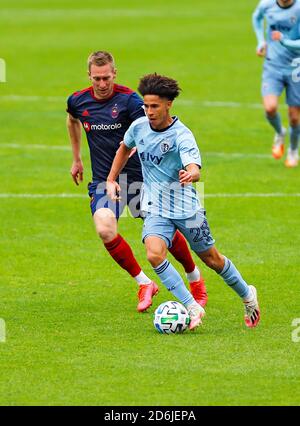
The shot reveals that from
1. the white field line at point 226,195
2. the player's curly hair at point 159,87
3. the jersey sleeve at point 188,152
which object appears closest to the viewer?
the jersey sleeve at point 188,152

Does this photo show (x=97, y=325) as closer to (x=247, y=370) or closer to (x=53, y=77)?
(x=247, y=370)

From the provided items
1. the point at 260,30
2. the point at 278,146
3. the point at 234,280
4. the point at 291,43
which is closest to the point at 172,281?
the point at 234,280

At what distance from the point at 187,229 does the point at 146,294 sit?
4.17 ft

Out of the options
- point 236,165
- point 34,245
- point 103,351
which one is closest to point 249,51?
point 236,165

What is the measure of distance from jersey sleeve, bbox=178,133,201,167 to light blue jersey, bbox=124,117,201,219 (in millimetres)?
77

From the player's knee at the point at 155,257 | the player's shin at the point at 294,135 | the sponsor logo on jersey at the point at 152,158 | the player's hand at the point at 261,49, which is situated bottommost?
the player's shin at the point at 294,135

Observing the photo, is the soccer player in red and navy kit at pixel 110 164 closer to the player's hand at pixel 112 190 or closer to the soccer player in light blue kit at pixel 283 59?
the player's hand at pixel 112 190

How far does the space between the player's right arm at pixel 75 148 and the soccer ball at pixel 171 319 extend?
2202 mm

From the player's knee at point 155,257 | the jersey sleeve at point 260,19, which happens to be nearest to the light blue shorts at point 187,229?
the player's knee at point 155,257

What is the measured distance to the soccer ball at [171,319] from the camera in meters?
9.93

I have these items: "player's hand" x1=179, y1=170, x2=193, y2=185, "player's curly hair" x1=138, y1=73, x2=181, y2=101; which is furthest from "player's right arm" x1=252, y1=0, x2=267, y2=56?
"player's hand" x1=179, y1=170, x2=193, y2=185

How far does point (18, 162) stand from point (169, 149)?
9.36 meters

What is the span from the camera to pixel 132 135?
10273mm

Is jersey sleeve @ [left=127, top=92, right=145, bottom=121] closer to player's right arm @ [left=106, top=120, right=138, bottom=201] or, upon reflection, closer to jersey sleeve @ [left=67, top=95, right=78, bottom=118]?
jersey sleeve @ [left=67, top=95, right=78, bottom=118]
